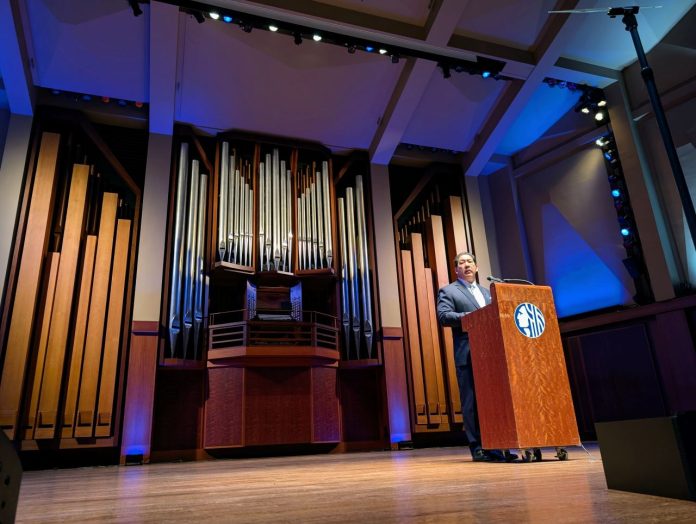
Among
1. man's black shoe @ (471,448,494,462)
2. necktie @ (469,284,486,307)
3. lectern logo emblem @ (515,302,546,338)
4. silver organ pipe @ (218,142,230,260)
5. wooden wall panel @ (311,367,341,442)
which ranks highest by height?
silver organ pipe @ (218,142,230,260)

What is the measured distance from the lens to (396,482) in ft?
4.91

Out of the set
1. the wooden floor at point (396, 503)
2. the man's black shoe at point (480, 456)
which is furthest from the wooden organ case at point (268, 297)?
the wooden floor at point (396, 503)

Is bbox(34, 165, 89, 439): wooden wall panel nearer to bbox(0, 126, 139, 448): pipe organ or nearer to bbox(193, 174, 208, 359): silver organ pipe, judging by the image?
bbox(0, 126, 139, 448): pipe organ

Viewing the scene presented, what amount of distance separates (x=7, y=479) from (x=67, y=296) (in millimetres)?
4462

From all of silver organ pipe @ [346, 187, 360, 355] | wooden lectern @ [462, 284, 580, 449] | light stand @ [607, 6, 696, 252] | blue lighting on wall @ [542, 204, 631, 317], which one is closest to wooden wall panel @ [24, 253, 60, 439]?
silver organ pipe @ [346, 187, 360, 355]

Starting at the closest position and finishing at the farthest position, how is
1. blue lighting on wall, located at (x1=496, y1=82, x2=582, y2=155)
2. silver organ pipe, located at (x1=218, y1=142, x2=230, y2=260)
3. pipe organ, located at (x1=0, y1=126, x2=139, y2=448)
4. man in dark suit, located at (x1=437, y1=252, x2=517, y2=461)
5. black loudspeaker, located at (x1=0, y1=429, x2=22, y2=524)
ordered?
black loudspeaker, located at (x1=0, y1=429, x2=22, y2=524)
man in dark suit, located at (x1=437, y1=252, x2=517, y2=461)
pipe organ, located at (x1=0, y1=126, x2=139, y2=448)
silver organ pipe, located at (x1=218, y1=142, x2=230, y2=260)
blue lighting on wall, located at (x1=496, y1=82, x2=582, y2=155)

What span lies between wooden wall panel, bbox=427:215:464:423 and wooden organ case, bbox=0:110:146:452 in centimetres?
330

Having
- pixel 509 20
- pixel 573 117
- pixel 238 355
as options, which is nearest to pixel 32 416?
pixel 238 355

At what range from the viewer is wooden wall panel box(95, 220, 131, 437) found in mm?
4363

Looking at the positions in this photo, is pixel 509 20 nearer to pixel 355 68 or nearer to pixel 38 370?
pixel 355 68

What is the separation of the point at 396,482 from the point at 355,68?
4.65 m

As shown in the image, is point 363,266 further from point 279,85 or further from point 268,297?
point 279,85

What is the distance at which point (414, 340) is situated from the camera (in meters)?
5.52

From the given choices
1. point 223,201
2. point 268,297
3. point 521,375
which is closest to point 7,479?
point 521,375
